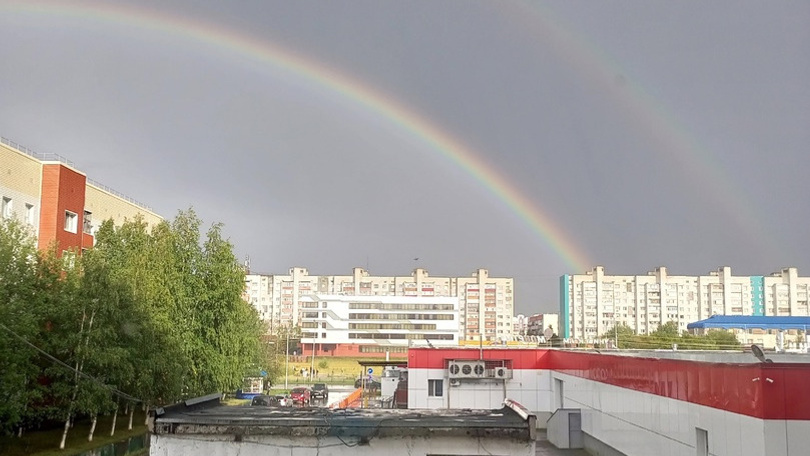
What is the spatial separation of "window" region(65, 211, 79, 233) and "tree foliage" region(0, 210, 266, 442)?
1514 millimetres

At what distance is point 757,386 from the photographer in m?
11.0

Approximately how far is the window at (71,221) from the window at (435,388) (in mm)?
21195

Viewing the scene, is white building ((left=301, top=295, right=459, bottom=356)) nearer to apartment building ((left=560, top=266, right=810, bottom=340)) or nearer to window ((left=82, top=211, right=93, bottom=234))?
apartment building ((left=560, top=266, right=810, bottom=340))

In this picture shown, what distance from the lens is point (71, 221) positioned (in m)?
40.4

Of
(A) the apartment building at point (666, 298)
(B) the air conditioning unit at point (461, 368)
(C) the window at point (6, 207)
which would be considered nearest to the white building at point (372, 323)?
(A) the apartment building at point (666, 298)

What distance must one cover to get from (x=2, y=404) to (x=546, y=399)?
80.9ft

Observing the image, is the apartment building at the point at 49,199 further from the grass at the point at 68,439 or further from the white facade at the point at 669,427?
the white facade at the point at 669,427

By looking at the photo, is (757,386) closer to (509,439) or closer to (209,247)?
(509,439)

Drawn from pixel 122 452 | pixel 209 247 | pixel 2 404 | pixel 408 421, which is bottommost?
pixel 122 452

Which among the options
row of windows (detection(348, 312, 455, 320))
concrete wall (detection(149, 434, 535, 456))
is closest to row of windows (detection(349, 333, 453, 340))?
row of windows (detection(348, 312, 455, 320))

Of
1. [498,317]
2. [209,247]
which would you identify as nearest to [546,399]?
[209,247]

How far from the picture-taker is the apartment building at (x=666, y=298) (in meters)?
146

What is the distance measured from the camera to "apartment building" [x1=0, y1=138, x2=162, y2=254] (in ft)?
113

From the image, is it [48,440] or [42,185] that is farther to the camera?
[42,185]
